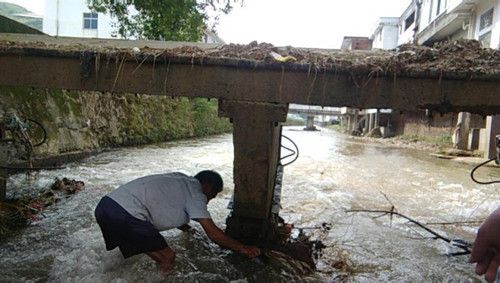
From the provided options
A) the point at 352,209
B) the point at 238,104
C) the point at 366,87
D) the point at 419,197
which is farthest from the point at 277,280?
the point at 419,197

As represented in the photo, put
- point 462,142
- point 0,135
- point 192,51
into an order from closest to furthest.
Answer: point 192,51, point 0,135, point 462,142

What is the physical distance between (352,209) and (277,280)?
385cm

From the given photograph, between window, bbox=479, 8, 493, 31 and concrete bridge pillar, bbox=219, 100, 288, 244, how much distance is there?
15.8m

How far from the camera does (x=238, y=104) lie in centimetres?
375

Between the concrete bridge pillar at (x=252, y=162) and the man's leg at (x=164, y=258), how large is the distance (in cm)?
89

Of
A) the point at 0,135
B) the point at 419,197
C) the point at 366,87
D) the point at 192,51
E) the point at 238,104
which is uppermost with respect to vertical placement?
the point at 192,51

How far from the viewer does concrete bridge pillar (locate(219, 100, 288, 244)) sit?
12.3 ft

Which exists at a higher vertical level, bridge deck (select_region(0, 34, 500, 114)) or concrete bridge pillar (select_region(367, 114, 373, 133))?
bridge deck (select_region(0, 34, 500, 114))

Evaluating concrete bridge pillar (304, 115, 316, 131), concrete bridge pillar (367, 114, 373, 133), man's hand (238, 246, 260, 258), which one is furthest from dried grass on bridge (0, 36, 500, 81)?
concrete bridge pillar (304, 115, 316, 131)

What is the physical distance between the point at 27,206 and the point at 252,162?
3762 mm

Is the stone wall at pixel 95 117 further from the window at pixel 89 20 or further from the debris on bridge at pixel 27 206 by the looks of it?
the window at pixel 89 20

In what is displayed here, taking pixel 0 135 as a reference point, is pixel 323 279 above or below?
below

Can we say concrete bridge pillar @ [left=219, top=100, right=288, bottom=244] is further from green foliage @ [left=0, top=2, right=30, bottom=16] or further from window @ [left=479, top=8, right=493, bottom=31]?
green foliage @ [left=0, top=2, right=30, bottom=16]

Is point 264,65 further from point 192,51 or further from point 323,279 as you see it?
point 323,279
